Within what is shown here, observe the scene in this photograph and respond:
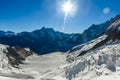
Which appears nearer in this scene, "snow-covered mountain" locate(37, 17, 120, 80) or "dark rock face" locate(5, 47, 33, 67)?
"snow-covered mountain" locate(37, 17, 120, 80)

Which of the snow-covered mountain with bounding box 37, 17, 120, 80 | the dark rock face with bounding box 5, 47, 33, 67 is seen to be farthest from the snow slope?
the dark rock face with bounding box 5, 47, 33, 67

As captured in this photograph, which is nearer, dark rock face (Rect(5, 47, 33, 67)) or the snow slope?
the snow slope

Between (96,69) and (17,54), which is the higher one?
(17,54)

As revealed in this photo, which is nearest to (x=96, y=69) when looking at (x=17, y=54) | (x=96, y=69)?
(x=96, y=69)

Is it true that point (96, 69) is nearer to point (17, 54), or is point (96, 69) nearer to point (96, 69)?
point (96, 69)

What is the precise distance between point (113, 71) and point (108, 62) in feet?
26.0

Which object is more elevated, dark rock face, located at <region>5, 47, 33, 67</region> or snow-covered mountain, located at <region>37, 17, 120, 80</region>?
dark rock face, located at <region>5, 47, 33, 67</region>

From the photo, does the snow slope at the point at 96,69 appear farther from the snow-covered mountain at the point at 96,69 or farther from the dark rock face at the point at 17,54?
the dark rock face at the point at 17,54

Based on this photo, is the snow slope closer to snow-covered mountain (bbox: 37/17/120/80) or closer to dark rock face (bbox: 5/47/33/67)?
snow-covered mountain (bbox: 37/17/120/80)

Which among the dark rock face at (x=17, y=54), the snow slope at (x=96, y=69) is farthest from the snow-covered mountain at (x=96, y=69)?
the dark rock face at (x=17, y=54)

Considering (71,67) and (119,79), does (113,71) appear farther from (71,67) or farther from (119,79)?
(71,67)

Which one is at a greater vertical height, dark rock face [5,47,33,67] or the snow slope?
dark rock face [5,47,33,67]

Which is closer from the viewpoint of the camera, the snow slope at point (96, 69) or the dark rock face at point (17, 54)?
the snow slope at point (96, 69)

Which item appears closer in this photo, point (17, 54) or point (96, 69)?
point (96, 69)
